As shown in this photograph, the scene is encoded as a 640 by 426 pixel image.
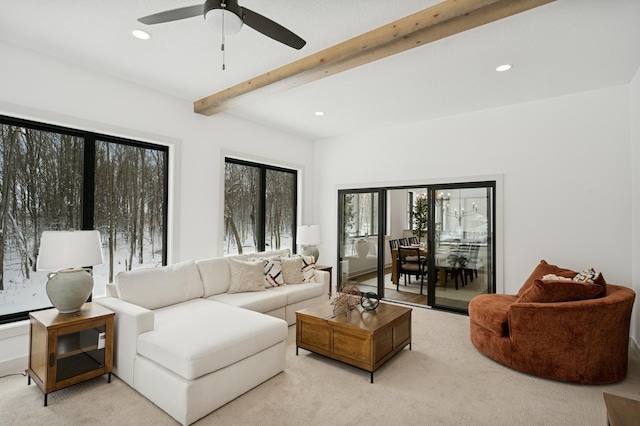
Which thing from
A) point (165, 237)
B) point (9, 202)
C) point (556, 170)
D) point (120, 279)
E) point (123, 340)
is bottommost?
point (123, 340)

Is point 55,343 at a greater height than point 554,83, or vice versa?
point 554,83

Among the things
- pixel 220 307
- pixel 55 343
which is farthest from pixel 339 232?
pixel 55 343

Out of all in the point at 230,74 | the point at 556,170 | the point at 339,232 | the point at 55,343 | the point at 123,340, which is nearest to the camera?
the point at 55,343

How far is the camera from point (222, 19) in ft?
5.90

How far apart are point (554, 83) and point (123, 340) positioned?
493 centimetres

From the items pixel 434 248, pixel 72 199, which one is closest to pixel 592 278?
pixel 434 248

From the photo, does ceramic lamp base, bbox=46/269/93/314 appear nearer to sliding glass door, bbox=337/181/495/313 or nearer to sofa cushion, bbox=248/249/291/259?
sofa cushion, bbox=248/249/291/259

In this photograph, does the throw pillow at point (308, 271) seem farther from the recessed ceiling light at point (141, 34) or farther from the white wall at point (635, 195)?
the white wall at point (635, 195)

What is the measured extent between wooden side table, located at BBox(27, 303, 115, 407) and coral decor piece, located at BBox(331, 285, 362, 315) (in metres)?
1.95

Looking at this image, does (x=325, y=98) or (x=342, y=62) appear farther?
(x=325, y=98)

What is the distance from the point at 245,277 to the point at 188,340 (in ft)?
5.24

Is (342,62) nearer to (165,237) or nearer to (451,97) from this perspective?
(451,97)

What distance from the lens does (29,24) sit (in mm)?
2574

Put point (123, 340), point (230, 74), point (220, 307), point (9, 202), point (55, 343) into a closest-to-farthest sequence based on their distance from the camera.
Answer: point (55, 343) < point (123, 340) < point (9, 202) < point (220, 307) < point (230, 74)
